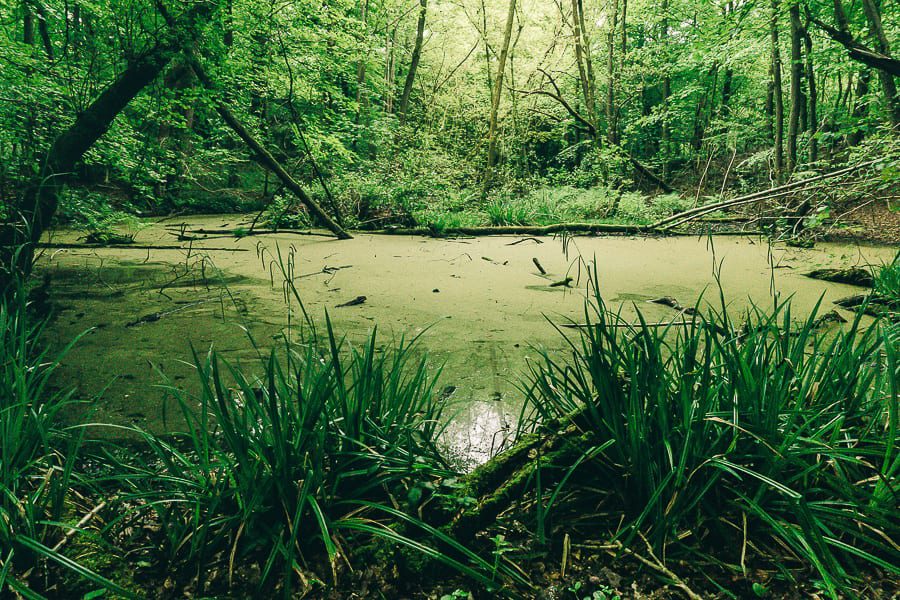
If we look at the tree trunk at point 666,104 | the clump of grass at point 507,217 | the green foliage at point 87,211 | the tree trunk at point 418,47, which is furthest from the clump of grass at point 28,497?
the tree trunk at point 666,104

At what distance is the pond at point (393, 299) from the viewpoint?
161 cm

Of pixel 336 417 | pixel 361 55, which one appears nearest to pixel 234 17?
pixel 336 417

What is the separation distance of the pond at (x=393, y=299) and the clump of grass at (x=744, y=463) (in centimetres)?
35

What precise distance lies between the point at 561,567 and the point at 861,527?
54 cm

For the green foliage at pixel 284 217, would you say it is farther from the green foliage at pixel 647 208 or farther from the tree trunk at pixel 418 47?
the tree trunk at pixel 418 47

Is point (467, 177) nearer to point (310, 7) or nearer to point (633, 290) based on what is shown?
point (310, 7)

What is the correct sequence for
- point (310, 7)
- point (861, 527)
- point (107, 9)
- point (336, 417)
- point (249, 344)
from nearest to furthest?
1. point (861, 527)
2. point (336, 417)
3. point (249, 344)
4. point (107, 9)
5. point (310, 7)

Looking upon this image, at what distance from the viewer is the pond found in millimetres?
1614

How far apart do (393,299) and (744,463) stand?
1945mm

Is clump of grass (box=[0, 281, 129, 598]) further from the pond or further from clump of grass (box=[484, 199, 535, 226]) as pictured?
clump of grass (box=[484, 199, 535, 226])

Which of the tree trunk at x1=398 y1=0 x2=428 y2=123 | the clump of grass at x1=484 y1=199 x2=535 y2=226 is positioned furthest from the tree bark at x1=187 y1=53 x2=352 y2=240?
the tree trunk at x1=398 y1=0 x2=428 y2=123

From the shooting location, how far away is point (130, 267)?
3.37m

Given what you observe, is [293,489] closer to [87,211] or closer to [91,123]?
[91,123]

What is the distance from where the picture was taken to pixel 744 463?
98 cm
